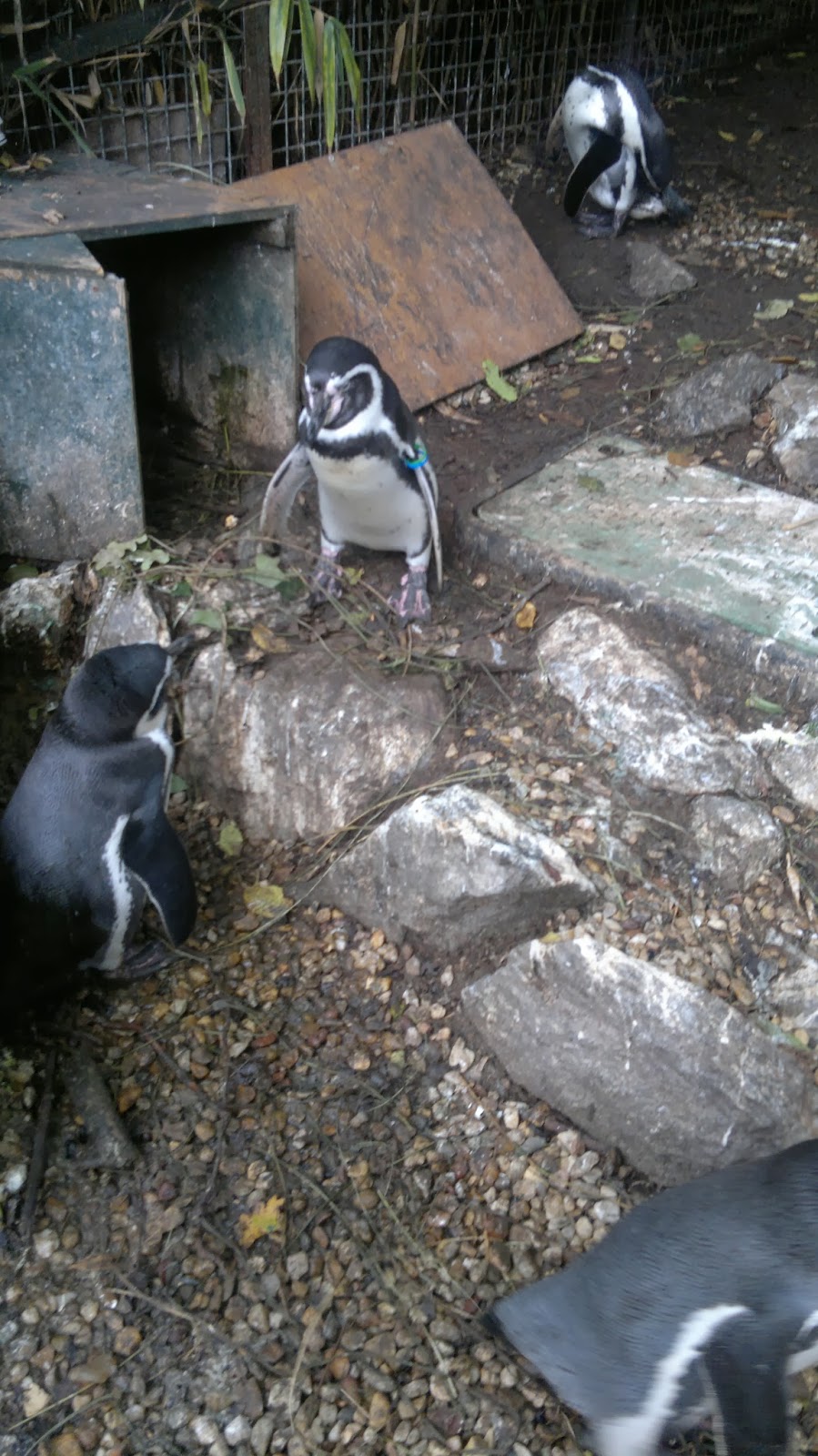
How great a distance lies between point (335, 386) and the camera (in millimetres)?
2621

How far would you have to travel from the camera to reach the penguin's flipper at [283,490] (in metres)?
2.98

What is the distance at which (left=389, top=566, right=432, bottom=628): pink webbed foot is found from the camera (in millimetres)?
3002

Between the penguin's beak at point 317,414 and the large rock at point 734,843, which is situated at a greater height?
the penguin's beak at point 317,414

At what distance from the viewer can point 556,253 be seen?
4.67 metres

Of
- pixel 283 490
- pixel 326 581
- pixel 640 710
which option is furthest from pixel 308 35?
pixel 640 710

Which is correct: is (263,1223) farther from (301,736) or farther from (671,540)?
(671,540)

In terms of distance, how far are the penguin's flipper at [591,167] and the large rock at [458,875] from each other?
3125mm

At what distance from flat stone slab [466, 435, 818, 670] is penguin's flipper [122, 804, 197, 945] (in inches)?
46.5

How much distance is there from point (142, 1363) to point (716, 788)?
150 centimetres

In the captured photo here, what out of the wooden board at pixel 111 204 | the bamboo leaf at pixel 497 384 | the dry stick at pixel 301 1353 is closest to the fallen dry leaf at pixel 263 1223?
the dry stick at pixel 301 1353

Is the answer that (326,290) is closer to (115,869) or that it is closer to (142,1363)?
(115,869)

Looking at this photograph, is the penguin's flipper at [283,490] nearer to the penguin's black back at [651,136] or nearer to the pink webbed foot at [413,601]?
the pink webbed foot at [413,601]

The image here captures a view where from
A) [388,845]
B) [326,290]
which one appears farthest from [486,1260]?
[326,290]

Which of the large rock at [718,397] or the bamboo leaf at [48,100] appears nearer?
the bamboo leaf at [48,100]
